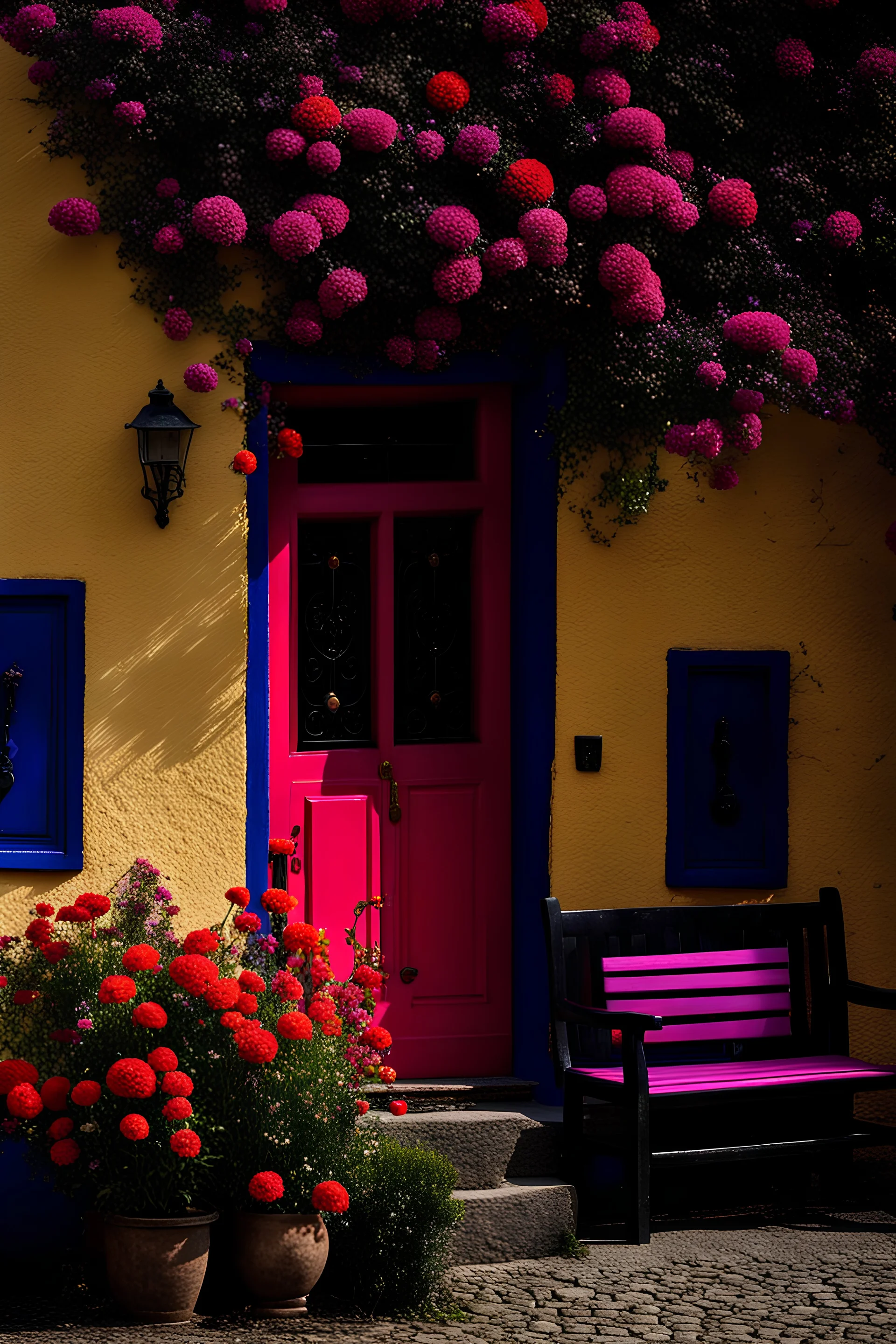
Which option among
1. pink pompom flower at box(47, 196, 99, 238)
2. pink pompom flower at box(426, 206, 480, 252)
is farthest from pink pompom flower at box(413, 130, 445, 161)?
pink pompom flower at box(47, 196, 99, 238)

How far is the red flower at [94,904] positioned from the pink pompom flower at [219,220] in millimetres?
2308

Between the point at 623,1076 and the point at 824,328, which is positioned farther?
the point at 824,328

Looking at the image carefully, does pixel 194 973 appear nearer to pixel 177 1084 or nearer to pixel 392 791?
pixel 177 1084

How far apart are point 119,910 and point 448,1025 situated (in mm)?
1391

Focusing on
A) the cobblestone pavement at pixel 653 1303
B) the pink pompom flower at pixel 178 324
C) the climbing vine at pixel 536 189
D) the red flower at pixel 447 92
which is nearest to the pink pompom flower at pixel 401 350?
the climbing vine at pixel 536 189

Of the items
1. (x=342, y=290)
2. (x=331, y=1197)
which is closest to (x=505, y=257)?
(x=342, y=290)

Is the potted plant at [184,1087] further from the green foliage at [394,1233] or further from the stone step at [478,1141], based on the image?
the stone step at [478,1141]

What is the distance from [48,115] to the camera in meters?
5.78

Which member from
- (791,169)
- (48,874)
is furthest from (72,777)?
(791,169)

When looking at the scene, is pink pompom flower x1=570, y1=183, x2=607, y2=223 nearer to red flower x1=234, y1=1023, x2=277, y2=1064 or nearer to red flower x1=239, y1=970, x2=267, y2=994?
red flower x1=239, y1=970, x2=267, y2=994

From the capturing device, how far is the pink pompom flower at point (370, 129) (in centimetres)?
561

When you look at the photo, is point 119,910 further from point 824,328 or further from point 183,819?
point 824,328

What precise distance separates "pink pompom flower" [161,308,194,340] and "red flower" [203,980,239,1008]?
2.38 m

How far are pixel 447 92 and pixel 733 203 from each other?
3.73ft
